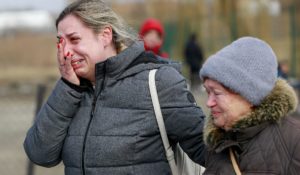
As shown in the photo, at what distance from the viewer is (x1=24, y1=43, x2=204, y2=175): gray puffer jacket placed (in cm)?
288

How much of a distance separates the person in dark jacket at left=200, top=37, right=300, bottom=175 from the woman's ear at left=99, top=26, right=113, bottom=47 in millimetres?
589

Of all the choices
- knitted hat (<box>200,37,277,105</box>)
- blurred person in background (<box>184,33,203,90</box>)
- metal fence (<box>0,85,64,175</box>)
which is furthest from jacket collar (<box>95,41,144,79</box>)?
blurred person in background (<box>184,33,203,90</box>)

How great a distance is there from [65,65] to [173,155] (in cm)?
60

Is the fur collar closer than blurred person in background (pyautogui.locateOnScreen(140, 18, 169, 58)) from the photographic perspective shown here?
Yes

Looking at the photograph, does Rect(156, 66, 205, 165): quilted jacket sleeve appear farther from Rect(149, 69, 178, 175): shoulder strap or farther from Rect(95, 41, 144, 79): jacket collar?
Rect(95, 41, 144, 79): jacket collar

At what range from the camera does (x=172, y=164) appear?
2.94m

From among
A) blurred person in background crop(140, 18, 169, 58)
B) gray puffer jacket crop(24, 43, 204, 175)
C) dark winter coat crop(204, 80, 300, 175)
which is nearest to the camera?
dark winter coat crop(204, 80, 300, 175)

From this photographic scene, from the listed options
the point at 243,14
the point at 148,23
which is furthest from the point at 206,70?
the point at 243,14

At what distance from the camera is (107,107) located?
2951 millimetres

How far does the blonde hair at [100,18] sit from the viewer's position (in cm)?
299

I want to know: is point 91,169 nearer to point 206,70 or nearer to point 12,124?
point 206,70

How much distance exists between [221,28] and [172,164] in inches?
727

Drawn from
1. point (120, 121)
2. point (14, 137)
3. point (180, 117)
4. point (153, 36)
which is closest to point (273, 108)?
point (180, 117)

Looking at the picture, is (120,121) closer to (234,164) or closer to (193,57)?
(234,164)
